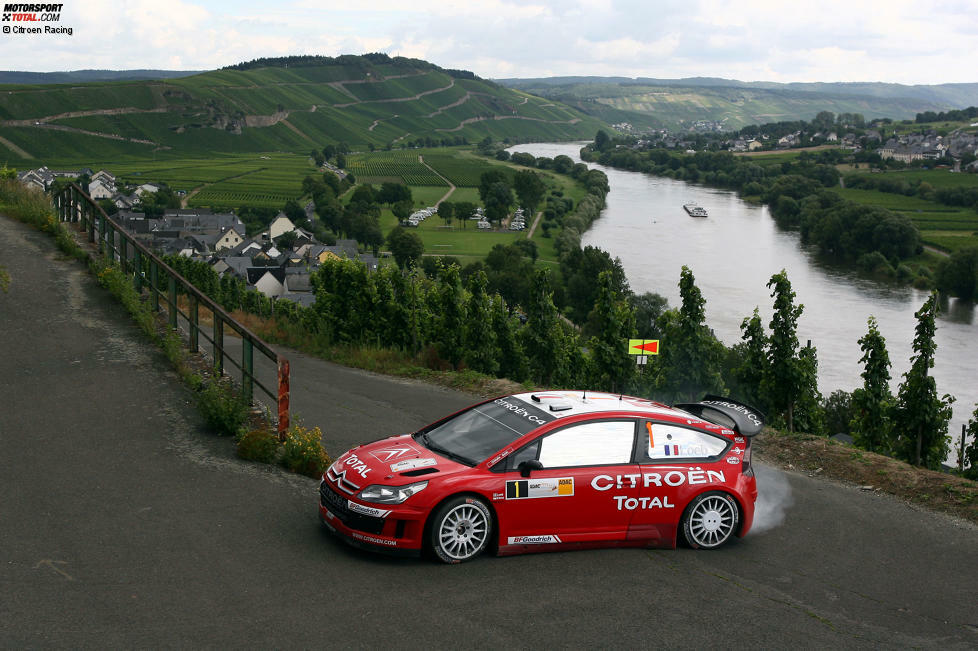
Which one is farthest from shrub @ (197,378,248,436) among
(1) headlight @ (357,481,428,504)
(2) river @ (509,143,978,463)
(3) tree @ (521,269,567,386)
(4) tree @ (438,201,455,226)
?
(4) tree @ (438,201,455,226)

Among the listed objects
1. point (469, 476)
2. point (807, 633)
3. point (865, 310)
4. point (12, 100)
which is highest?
point (12, 100)

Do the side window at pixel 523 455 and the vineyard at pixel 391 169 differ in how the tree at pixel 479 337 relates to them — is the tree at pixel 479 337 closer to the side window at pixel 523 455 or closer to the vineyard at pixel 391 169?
the side window at pixel 523 455

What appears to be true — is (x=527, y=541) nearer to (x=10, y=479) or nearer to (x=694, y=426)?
(x=694, y=426)

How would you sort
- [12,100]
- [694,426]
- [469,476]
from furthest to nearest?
[12,100] < [694,426] < [469,476]

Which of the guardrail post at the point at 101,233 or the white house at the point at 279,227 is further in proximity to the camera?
the white house at the point at 279,227

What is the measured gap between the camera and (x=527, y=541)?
7.20m

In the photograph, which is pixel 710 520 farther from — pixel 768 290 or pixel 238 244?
pixel 238 244

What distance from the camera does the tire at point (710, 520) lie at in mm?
7742

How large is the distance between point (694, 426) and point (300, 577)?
373 cm

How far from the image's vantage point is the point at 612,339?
20.9m

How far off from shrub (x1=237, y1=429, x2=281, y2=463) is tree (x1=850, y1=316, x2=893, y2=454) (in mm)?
14538

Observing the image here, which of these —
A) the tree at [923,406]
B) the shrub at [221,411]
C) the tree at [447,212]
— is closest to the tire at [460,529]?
the shrub at [221,411]

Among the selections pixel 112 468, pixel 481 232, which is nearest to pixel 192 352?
pixel 112 468

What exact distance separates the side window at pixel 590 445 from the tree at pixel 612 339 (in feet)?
42.6
